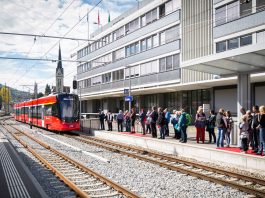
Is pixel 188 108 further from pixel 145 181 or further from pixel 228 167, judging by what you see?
pixel 145 181

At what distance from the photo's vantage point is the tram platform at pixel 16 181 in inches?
341

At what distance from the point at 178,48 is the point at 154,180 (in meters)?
24.8

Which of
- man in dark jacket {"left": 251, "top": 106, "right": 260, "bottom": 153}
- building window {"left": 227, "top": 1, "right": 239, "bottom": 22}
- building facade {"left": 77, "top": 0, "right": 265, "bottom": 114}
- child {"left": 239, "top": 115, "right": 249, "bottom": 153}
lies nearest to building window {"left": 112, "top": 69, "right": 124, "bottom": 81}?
building facade {"left": 77, "top": 0, "right": 265, "bottom": 114}

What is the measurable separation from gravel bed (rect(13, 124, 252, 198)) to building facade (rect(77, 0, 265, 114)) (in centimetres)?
495

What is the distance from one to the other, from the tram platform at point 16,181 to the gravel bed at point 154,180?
8.19 feet

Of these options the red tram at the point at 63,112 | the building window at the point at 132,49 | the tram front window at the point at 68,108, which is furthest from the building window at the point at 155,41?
the tram front window at the point at 68,108

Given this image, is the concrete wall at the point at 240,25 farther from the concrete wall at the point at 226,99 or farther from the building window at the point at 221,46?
the concrete wall at the point at 226,99

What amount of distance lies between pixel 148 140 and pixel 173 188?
9895mm

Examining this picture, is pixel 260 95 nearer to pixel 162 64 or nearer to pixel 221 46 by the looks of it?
pixel 221 46

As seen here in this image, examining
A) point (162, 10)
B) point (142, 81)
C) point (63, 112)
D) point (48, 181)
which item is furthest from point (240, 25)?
point (48, 181)

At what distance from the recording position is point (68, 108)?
28859 mm

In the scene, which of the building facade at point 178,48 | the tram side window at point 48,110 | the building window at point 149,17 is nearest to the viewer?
the building facade at point 178,48

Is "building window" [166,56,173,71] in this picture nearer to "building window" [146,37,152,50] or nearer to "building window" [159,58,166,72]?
"building window" [159,58,166,72]

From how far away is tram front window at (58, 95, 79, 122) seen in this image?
28.7 meters
